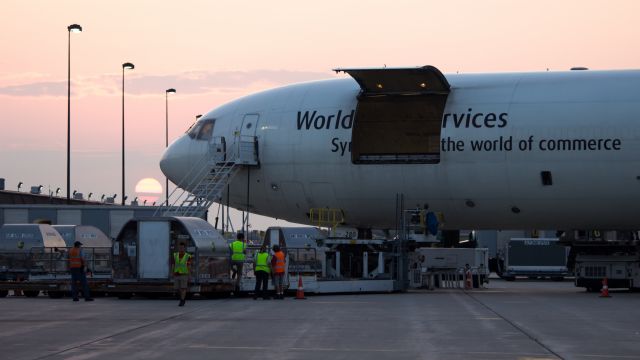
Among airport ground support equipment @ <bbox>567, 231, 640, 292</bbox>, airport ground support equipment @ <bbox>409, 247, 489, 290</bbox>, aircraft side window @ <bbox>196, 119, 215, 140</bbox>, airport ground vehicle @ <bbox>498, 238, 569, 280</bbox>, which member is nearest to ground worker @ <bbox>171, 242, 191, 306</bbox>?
aircraft side window @ <bbox>196, 119, 215, 140</bbox>

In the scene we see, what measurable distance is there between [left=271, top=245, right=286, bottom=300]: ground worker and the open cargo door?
470 cm

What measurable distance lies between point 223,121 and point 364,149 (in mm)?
5421

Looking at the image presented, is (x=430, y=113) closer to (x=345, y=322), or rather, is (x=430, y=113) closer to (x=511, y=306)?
(x=511, y=306)

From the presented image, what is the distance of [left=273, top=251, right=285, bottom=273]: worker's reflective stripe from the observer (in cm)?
3216

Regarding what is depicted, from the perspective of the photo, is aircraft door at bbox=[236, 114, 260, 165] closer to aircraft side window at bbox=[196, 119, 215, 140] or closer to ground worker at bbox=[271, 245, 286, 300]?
aircraft side window at bbox=[196, 119, 215, 140]

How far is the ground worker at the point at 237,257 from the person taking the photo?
33531mm

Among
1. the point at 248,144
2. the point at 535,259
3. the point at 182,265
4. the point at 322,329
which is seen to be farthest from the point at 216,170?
the point at 535,259

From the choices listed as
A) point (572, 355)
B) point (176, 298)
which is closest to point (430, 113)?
point (176, 298)

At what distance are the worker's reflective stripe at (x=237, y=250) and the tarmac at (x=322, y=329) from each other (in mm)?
2786

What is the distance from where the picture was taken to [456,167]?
1345 inches

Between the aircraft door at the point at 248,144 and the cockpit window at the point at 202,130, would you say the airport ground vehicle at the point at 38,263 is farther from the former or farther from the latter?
the aircraft door at the point at 248,144

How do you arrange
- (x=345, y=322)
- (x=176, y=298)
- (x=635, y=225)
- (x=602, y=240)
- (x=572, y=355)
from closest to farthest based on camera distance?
(x=572, y=355), (x=345, y=322), (x=176, y=298), (x=635, y=225), (x=602, y=240)

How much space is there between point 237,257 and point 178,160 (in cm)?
673

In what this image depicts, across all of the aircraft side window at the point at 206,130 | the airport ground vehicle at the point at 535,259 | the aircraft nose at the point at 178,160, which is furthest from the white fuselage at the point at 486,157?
the airport ground vehicle at the point at 535,259
